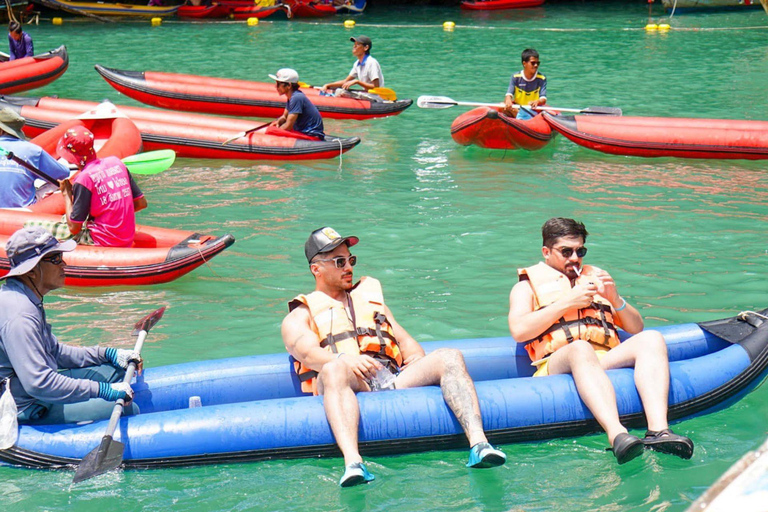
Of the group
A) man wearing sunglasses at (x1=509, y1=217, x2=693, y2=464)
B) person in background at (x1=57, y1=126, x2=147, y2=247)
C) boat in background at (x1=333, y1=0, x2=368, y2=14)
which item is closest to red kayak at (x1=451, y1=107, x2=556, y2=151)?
person in background at (x1=57, y1=126, x2=147, y2=247)

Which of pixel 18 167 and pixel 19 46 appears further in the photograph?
pixel 19 46

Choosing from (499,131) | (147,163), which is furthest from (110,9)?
(147,163)

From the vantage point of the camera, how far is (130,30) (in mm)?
20828

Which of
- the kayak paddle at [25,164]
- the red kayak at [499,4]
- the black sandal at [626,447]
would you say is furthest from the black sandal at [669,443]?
the red kayak at [499,4]

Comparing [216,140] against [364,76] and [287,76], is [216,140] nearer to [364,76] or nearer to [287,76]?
[287,76]

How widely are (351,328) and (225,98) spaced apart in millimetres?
8577

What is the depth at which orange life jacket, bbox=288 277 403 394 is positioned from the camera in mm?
4324

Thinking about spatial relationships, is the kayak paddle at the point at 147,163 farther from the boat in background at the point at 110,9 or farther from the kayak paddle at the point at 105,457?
the boat in background at the point at 110,9

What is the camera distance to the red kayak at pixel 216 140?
9969 mm

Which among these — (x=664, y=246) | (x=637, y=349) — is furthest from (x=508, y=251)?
(x=637, y=349)

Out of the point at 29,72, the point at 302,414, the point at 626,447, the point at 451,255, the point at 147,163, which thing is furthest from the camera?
the point at 29,72

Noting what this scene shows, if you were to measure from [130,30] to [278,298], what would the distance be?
53.9 feet

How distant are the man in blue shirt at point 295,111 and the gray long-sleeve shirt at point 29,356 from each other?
20.4ft

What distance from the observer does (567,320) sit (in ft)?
14.4
